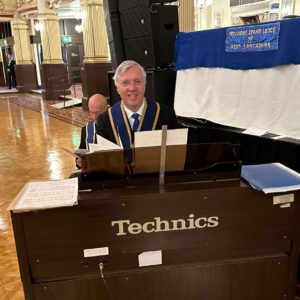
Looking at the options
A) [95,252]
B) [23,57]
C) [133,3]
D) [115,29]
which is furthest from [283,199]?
[23,57]

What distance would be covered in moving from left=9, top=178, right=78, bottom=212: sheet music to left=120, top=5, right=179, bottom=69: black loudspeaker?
8.55 feet

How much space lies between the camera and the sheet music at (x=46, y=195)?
4.10ft

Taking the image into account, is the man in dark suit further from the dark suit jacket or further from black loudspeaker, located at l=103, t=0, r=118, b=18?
black loudspeaker, located at l=103, t=0, r=118, b=18

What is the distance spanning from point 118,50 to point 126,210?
331 centimetres

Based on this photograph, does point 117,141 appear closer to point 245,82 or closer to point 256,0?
point 245,82

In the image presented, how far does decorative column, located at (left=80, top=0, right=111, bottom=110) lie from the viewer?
9250mm

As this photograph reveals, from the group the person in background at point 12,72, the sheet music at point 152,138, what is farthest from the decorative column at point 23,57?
the sheet music at point 152,138

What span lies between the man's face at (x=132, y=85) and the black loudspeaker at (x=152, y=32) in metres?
1.77

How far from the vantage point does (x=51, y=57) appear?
43.9ft

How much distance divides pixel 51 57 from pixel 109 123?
12.3m

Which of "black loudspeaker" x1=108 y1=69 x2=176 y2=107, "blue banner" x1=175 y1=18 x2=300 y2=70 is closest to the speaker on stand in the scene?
"black loudspeaker" x1=108 y1=69 x2=176 y2=107

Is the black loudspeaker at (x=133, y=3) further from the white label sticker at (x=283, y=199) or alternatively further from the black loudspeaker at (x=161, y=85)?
the white label sticker at (x=283, y=199)

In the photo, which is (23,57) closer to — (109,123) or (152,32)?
(152,32)

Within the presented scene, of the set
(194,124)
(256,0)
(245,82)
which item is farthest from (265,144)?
(256,0)
